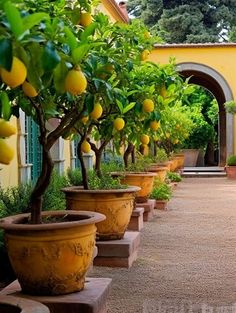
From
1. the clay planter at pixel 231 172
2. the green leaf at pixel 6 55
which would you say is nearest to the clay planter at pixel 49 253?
the green leaf at pixel 6 55

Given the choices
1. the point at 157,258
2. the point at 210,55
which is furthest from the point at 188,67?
the point at 157,258

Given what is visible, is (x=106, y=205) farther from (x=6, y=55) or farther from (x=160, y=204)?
(x=160, y=204)

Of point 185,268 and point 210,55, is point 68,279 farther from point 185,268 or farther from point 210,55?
point 210,55

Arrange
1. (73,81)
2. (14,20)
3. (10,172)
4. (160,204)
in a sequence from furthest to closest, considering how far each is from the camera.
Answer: (160,204) → (10,172) → (73,81) → (14,20)

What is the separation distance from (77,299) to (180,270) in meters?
2.24

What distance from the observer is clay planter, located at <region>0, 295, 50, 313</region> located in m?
2.69

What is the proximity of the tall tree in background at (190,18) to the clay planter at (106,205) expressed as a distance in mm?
30007

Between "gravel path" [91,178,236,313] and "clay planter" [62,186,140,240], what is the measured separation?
0.34 metres

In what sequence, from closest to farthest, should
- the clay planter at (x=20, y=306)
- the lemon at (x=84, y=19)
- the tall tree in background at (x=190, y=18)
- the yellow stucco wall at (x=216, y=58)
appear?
the clay planter at (x=20, y=306)
the lemon at (x=84, y=19)
the yellow stucco wall at (x=216, y=58)
the tall tree in background at (x=190, y=18)

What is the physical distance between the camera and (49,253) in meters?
3.51

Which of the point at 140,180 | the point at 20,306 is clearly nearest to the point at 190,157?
the point at 140,180

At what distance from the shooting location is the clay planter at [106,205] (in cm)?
562

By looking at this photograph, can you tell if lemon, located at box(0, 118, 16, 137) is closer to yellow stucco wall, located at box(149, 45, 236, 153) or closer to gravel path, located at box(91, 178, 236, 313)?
gravel path, located at box(91, 178, 236, 313)

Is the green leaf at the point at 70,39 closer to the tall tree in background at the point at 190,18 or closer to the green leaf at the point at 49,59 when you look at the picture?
the green leaf at the point at 49,59
